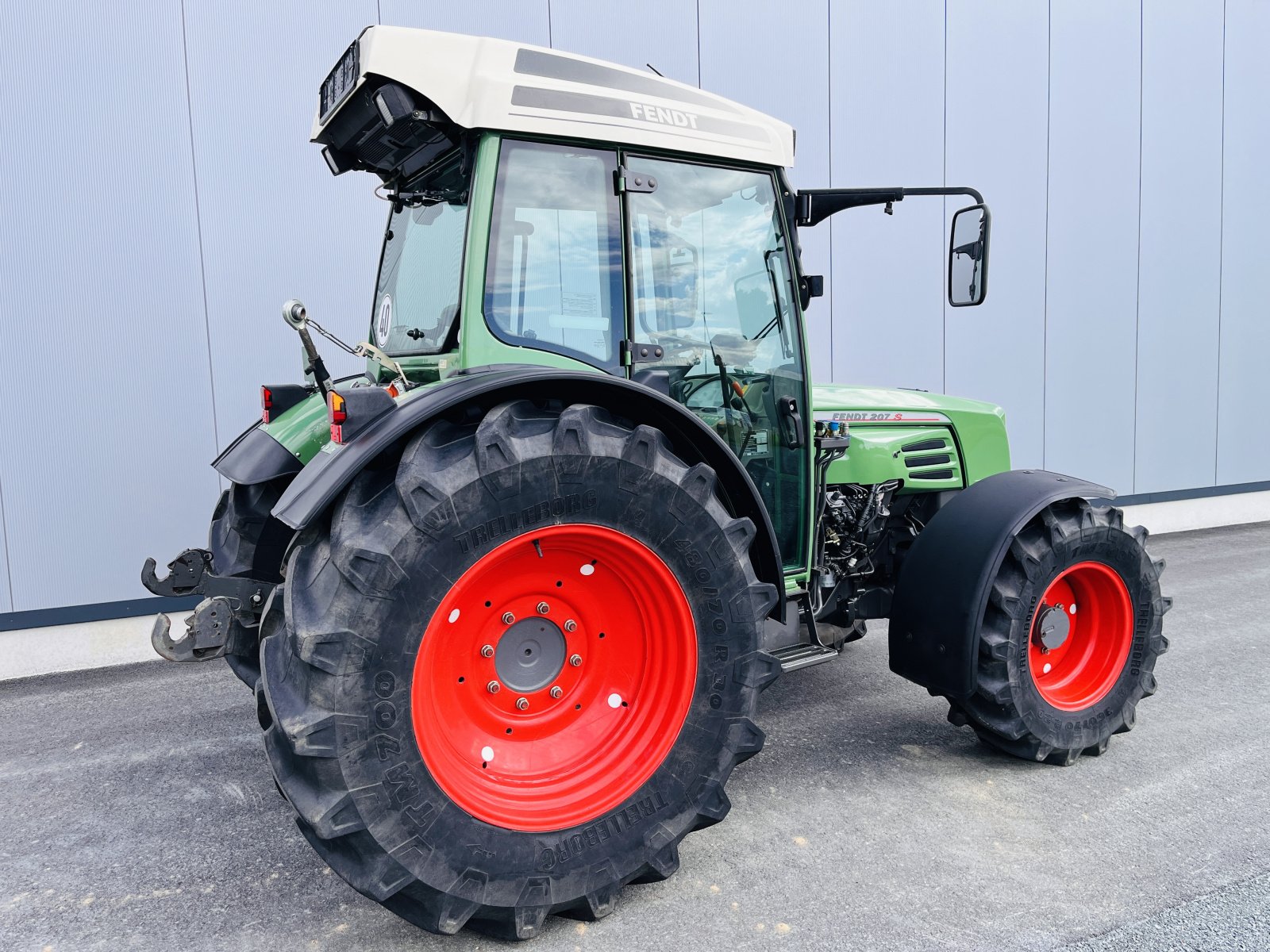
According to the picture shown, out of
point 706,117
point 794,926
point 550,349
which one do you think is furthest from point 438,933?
point 706,117

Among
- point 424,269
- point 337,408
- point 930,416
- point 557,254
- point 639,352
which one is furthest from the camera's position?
point 930,416

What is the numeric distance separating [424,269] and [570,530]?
117 cm

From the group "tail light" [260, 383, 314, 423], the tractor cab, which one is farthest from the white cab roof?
"tail light" [260, 383, 314, 423]

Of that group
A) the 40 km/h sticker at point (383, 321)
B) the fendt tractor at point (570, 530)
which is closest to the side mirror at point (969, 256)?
the fendt tractor at point (570, 530)

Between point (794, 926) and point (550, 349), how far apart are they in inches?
66.6

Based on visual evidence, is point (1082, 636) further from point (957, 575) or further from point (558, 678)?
point (558, 678)

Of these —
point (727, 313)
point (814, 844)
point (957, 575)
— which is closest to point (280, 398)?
point (727, 313)

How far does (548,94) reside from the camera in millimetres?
2305

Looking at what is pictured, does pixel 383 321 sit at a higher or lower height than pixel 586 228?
lower

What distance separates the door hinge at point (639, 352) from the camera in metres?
2.53

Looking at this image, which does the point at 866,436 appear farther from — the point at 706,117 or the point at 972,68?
the point at 972,68

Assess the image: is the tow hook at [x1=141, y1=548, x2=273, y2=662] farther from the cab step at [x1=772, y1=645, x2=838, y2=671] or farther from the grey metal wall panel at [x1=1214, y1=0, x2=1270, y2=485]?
the grey metal wall panel at [x1=1214, y1=0, x2=1270, y2=485]

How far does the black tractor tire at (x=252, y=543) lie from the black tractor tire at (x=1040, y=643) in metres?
2.51

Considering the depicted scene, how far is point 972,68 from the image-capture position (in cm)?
658
